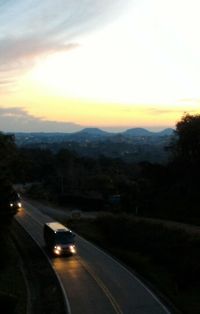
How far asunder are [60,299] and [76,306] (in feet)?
5.73

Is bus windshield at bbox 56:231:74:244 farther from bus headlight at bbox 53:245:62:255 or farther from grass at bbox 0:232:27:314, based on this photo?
grass at bbox 0:232:27:314

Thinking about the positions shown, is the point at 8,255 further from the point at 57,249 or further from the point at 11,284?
the point at 11,284

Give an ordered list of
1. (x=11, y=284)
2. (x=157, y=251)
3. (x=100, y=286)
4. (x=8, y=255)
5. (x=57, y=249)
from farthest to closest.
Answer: (x=157, y=251)
(x=57, y=249)
(x=8, y=255)
(x=11, y=284)
(x=100, y=286)

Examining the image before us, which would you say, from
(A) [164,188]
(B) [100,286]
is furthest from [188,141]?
(B) [100,286]

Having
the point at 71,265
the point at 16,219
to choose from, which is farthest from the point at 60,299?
the point at 16,219

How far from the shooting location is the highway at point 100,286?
85.3 ft

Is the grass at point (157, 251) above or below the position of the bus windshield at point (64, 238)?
below

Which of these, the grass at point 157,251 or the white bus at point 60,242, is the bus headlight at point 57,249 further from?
the grass at point 157,251

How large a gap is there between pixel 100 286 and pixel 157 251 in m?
13.4

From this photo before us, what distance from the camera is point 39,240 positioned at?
49.7m

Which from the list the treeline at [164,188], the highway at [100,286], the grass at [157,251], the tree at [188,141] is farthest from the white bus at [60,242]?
the tree at [188,141]

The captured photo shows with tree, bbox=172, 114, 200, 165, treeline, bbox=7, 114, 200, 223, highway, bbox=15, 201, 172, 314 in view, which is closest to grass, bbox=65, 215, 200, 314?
highway, bbox=15, 201, 172, 314

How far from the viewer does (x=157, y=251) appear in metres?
43.4

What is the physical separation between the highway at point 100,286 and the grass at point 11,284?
206 cm
